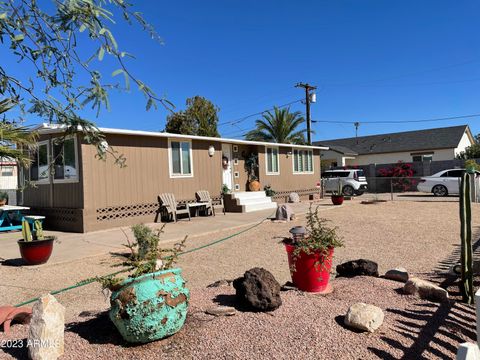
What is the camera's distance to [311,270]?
4.02 metres

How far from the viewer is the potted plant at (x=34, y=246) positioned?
638cm

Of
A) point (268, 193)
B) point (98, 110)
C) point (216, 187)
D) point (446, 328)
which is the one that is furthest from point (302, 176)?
point (98, 110)

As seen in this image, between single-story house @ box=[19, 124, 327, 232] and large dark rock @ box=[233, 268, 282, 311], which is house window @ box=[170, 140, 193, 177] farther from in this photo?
large dark rock @ box=[233, 268, 282, 311]

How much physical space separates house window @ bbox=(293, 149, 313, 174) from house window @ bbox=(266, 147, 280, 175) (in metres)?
1.54

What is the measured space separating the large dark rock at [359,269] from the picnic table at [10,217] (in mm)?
9318

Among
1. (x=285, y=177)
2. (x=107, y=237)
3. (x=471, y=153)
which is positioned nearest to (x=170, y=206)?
(x=107, y=237)

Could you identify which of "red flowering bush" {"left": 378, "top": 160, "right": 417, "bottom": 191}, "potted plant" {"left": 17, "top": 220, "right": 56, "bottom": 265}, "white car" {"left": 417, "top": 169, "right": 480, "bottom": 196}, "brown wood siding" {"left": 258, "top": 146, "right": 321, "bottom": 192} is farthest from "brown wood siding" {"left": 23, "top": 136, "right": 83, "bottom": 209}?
"red flowering bush" {"left": 378, "top": 160, "right": 417, "bottom": 191}

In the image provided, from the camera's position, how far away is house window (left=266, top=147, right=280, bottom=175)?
17.6 meters

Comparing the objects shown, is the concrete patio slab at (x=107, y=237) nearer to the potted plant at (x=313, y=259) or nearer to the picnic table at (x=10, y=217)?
the picnic table at (x=10, y=217)

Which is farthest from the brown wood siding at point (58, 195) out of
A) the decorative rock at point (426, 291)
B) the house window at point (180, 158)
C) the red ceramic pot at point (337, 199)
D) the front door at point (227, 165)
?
the red ceramic pot at point (337, 199)

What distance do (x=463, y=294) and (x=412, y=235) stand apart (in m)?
5.15

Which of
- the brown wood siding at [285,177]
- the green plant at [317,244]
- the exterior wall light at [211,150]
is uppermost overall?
the exterior wall light at [211,150]

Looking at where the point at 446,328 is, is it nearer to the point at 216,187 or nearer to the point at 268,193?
the point at 216,187

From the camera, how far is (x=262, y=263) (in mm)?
6512
